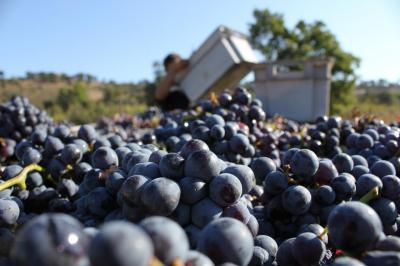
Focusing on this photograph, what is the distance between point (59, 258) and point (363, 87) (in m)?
47.8

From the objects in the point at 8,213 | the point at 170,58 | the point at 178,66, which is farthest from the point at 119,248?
the point at 170,58

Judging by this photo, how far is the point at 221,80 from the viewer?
4.98m

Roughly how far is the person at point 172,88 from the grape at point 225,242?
477 cm

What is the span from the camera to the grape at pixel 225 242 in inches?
26.0

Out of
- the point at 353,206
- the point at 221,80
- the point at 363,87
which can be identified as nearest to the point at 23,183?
the point at 353,206

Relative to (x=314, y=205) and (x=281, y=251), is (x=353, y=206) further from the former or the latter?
(x=314, y=205)

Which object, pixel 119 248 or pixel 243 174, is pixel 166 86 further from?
pixel 119 248

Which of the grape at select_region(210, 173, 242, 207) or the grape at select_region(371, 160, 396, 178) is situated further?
the grape at select_region(371, 160, 396, 178)

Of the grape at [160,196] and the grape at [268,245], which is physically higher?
the grape at [160,196]

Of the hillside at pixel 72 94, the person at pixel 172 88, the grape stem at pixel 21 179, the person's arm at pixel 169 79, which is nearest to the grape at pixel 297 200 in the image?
the grape stem at pixel 21 179

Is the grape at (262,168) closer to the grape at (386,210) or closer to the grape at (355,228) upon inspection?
the grape at (386,210)

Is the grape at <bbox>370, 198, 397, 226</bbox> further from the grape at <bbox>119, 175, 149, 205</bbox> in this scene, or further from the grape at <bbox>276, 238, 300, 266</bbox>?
the grape at <bbox>119, 175, 149, 205</bbox>

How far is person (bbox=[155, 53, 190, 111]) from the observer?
5.49 m

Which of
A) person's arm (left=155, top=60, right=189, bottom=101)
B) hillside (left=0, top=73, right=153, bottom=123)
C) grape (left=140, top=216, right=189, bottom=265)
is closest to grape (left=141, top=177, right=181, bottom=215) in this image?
grape (left=140, top=216, right=189, bottom=265)
